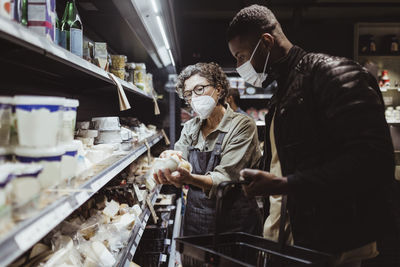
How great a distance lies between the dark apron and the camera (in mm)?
2059

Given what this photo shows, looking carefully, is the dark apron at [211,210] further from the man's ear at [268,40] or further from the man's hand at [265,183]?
the man's hand at [265,183]

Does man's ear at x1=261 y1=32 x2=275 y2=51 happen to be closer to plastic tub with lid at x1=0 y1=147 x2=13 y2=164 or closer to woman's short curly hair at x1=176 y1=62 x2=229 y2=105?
woman's short curly hair at x1=176 y1=62 x2=229 y2=105

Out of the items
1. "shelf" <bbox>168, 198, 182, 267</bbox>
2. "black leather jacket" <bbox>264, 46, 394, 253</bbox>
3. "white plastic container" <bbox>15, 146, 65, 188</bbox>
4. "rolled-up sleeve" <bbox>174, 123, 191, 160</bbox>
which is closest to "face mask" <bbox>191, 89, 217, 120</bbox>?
"rolled-up sleeve" <bbox>174, 123, 191, 160</bbox>

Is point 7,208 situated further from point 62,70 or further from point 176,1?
point 176,1

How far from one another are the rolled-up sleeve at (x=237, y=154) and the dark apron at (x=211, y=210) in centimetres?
10

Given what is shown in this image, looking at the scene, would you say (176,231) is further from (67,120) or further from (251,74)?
(67,120)

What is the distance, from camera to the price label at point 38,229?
72cm

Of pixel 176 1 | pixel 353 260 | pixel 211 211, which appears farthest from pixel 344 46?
pixel 353 260

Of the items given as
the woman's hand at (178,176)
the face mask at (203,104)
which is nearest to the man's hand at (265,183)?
the woman's hand at (178,176)

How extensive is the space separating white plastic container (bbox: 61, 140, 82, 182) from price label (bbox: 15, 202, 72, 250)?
13 centimetres

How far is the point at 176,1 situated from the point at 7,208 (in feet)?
14.5

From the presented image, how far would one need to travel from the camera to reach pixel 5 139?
89cm

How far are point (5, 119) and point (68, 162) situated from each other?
26 cm

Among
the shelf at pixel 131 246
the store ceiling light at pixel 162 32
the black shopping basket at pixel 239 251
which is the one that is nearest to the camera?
the black shopping basket at pixel 239 251
